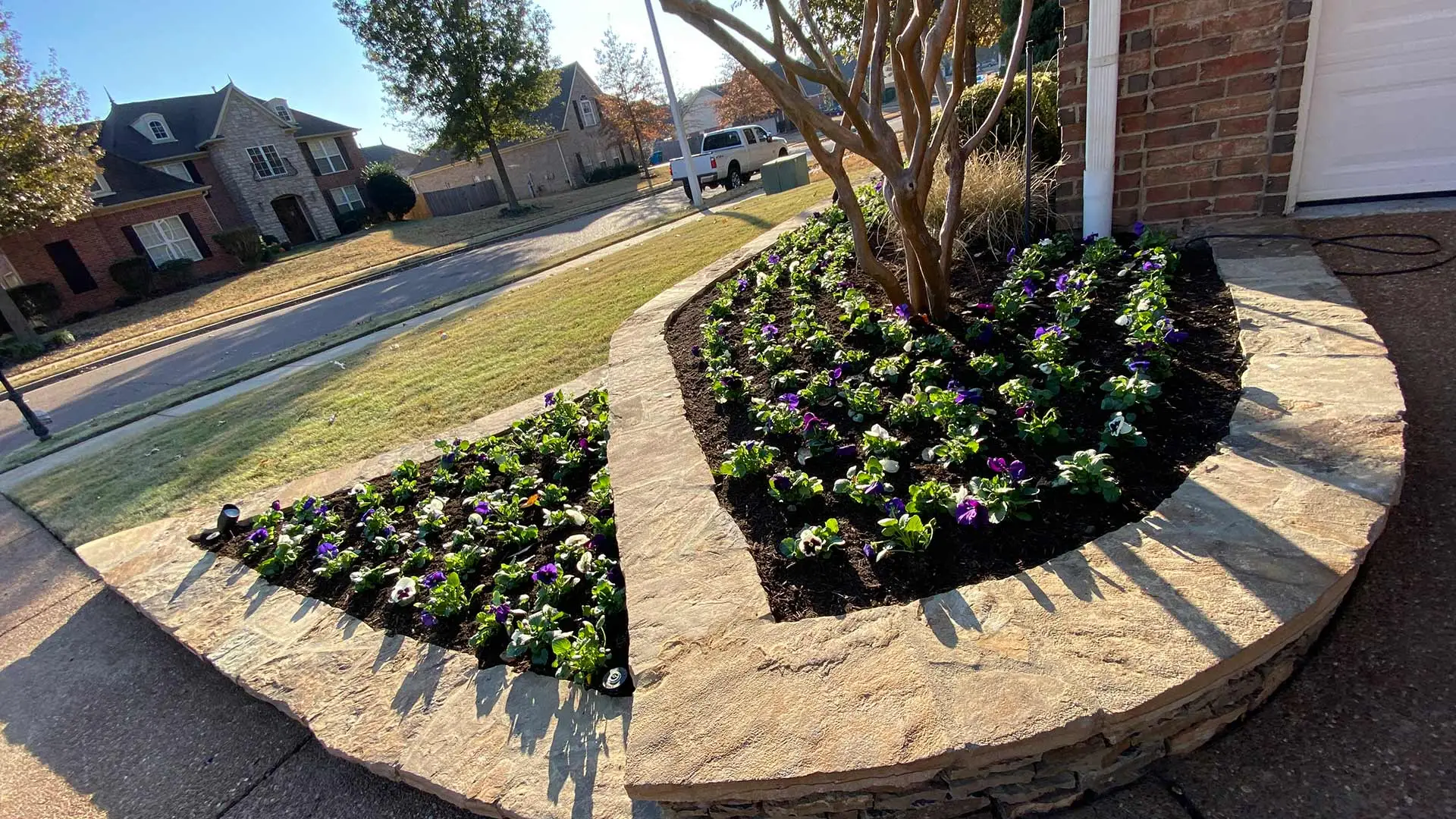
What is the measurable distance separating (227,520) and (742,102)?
155ft

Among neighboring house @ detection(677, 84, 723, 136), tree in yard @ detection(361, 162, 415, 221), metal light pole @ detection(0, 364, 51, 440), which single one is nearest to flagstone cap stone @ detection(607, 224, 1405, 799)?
metal light pole @ detection(0, 364, 51, 440)

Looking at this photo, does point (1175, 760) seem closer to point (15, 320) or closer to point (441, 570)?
point (441, 570)

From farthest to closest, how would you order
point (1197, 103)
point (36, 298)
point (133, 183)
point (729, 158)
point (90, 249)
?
point (133, 183) → point (90, 249) → point (729, 158) → point (36, 298) → point (1197, 103)

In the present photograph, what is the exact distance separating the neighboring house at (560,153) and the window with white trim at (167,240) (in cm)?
1266

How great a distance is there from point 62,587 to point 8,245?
22.1 m

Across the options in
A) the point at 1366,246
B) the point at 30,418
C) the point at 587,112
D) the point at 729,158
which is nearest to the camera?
the point at 1366,246

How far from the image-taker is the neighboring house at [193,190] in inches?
736

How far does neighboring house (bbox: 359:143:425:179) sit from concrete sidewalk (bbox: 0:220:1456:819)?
5152cm

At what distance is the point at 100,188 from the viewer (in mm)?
20406

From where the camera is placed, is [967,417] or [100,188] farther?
[100,188]

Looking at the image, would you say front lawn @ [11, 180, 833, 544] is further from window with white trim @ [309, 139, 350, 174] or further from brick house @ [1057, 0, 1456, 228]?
window with white trim @ [309, 139, 350, 174]

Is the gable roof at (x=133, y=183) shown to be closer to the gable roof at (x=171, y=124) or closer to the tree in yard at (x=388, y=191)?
the gable roof at (x=171, y=124)

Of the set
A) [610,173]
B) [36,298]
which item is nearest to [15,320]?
[36,298]

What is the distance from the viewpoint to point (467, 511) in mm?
2848
